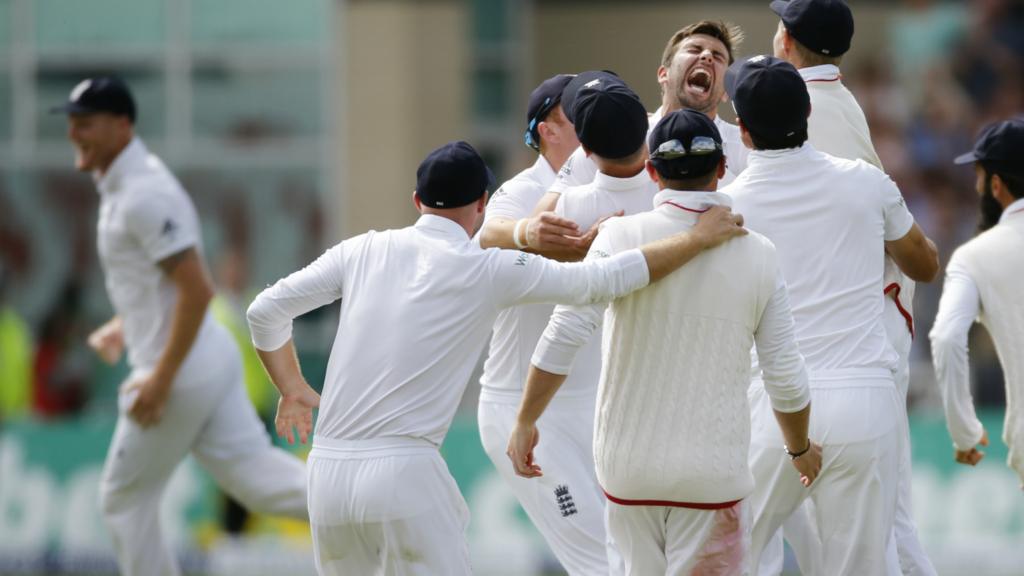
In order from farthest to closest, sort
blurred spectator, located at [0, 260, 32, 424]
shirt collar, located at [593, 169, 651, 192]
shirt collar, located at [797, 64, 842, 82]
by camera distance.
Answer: blurred spectator, located at [0, 260, 32, 424] → shirt collar, located at [797, 64, 842, 82] → shirt collar, located at [593, 169, 651, 192]

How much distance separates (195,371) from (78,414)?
776 cm

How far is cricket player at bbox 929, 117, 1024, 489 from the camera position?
660 centimetres

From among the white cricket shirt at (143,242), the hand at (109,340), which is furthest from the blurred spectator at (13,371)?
the white cricket shirt at (143,242)

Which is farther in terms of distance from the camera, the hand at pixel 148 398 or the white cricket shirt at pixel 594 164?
the hand at pixel 148 398

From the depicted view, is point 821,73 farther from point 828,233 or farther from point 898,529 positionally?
point 898,529

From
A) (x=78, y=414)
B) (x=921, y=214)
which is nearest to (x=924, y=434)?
(x=921, y=214)

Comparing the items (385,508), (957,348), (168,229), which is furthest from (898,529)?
(168,229)

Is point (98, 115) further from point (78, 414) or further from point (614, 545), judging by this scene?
point (78, 414)

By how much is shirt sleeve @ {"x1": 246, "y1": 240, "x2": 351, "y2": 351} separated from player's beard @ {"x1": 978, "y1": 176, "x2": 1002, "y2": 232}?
9.05 ft

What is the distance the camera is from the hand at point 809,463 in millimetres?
5621

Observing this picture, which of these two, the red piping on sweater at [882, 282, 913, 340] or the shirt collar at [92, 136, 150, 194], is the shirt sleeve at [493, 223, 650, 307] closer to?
the red piping on sweater at [882, 282, 913, 340]

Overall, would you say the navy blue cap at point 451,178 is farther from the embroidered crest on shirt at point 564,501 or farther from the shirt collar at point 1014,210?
the shirt collar at point 1014,210

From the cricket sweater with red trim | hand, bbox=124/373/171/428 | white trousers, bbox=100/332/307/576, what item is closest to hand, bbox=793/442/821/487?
the cricket sweater with red trim

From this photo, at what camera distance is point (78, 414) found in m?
15.5
